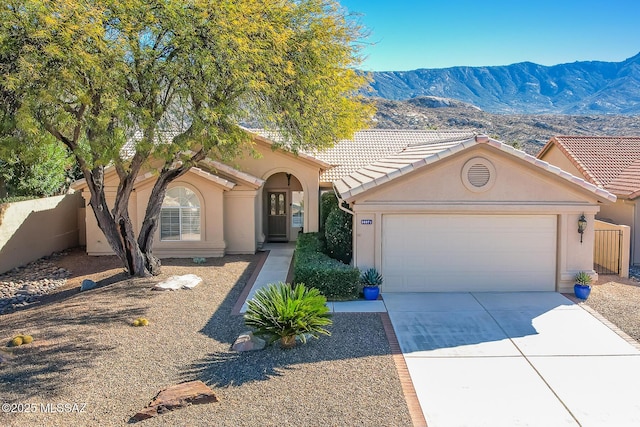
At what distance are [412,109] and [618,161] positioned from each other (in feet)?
147

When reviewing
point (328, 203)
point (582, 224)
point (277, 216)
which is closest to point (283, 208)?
point (277, 216)

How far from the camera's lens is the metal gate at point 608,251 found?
49.7 feet

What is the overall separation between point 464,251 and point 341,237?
3.60 meters

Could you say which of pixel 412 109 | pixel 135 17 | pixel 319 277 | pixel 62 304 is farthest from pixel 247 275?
pixel 412 109

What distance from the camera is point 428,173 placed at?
12.7 m

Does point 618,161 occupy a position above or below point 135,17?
below

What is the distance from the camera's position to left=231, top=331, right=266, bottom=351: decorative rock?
Answer: 8891 mm

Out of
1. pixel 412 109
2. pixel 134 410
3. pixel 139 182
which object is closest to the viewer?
pixel 134 410

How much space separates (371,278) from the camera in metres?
12.3

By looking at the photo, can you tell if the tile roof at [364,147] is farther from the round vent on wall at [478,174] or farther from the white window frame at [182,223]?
the round vent on wall at [478,174]

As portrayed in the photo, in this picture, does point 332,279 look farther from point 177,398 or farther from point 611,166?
point 611,166

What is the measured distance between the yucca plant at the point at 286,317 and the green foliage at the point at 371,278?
3.14 meters

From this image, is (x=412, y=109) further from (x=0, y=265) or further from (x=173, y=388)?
(x=173, y=388)

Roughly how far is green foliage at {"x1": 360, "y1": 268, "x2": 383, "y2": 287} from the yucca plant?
314cm
